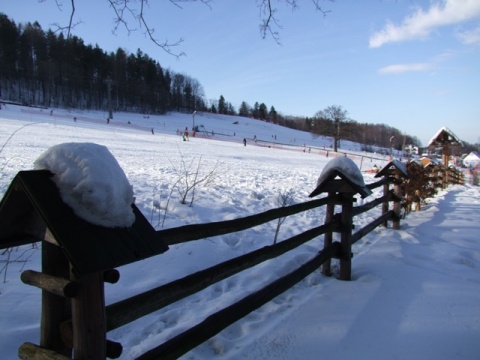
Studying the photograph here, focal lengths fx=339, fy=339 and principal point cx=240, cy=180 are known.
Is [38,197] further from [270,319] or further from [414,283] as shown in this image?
[414,283]

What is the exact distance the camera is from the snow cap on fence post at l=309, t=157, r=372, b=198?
162 inches

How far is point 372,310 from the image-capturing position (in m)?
3.38

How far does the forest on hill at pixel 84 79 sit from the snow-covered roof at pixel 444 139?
35152 mm

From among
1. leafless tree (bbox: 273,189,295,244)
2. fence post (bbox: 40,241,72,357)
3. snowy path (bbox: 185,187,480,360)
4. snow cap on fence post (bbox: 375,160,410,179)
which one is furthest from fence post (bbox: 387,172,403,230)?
fence post (bbox: 40,241,72,357)

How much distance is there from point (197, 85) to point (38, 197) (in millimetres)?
136176

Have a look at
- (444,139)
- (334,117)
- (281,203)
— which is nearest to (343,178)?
(281,203)

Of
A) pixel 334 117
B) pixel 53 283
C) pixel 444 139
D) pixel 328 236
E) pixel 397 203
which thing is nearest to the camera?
pixel 53 283

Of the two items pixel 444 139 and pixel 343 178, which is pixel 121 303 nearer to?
pixel 343 178

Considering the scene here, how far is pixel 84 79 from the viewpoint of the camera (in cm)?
8794

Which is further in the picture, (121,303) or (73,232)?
(121,303)

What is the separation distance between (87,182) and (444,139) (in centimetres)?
2826

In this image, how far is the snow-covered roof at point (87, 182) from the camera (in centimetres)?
140

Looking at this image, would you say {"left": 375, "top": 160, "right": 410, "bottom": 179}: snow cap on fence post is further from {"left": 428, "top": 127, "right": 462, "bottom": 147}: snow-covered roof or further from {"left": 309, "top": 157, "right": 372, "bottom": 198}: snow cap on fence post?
{"left": 428, "top": 127, "right": 462, "bottom": 147}: snow-covered roof

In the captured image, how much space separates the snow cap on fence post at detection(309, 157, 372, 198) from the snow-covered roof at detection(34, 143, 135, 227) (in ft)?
10.4
